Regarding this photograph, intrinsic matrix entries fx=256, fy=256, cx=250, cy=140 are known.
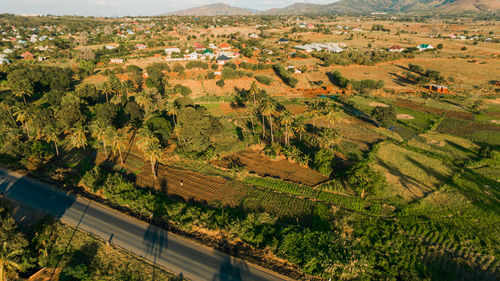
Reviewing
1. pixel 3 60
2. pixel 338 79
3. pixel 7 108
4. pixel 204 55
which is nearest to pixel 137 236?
pixel 7 108

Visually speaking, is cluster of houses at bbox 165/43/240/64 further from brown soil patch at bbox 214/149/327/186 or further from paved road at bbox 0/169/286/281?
paved road at bbox 0/169/286/281

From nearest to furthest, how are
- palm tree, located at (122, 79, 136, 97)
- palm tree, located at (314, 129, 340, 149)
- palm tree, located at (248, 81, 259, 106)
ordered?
palm tree, located at (314, 129, 340, 149), palm tree, located at (248, 81, 259, 106), palm tree, located at (122, 79, 136, 97)

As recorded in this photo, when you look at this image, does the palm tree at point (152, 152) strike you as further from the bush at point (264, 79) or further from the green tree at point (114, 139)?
the bush at point (264, 79)

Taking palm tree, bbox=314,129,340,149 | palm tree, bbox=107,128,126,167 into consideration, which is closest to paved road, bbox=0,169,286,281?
palm tree, bbox=107,128,126,167

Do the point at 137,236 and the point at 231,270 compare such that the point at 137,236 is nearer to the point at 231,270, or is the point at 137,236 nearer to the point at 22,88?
the point at 231,270

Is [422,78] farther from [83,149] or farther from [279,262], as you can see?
[83,149]

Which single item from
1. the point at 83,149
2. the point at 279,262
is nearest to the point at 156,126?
the point at 83,149
